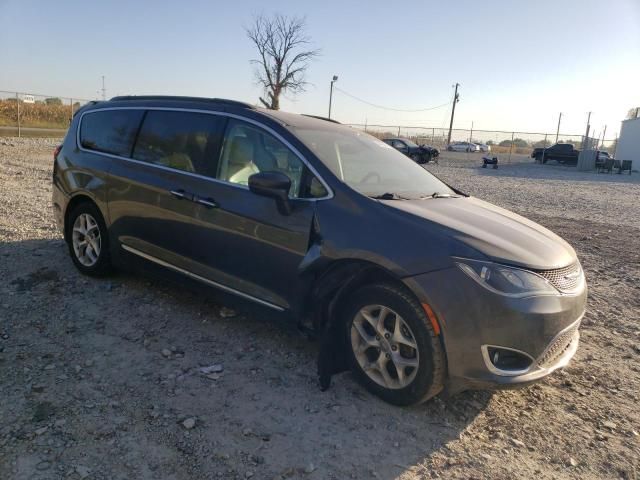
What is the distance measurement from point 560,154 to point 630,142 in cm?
511

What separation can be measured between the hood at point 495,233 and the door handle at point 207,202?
1307mm

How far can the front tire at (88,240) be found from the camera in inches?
187

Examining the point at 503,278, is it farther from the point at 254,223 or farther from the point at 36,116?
the point at 36,116

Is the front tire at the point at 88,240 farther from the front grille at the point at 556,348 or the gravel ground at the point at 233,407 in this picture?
the front grille at the point at 556,348

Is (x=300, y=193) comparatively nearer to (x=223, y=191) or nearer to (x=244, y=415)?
(x=223, y=191)

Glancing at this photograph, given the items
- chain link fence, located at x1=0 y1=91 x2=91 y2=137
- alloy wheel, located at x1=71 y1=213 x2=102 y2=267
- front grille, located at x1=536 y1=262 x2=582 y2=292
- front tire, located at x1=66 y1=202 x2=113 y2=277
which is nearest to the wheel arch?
front tire, located at x1=66 y1=202 x2=113 y2=277

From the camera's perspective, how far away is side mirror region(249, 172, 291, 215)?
3.31 meters

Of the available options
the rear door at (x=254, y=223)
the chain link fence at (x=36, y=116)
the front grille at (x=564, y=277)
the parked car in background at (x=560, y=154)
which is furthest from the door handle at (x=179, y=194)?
the parked car in background at (x=560, y=154)

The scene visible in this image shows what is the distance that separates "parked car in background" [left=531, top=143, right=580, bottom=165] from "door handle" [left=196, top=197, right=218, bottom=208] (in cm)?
3904

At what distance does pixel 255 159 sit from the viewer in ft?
12.4

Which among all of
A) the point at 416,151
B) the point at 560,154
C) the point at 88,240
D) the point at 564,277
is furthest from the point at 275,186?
the point at 560,154

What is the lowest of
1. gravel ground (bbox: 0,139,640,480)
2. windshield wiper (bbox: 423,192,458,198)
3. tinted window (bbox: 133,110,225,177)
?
gravel ground (bbox: 0,139,640,480)

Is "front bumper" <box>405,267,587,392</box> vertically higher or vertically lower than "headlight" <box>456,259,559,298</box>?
lower

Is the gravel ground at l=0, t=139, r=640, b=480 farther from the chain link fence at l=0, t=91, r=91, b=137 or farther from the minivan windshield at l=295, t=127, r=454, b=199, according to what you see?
the chain link fence at l=0, t=91, r=91, b=137
